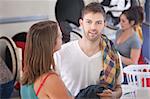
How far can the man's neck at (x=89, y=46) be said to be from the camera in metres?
1.02

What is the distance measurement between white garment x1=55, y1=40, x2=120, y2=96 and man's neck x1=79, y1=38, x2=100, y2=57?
0.5 inches

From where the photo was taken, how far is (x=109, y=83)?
102 cm

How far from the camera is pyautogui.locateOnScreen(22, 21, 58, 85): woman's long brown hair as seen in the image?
854 mm

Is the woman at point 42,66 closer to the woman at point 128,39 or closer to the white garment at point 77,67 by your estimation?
the white garment at point 77,67

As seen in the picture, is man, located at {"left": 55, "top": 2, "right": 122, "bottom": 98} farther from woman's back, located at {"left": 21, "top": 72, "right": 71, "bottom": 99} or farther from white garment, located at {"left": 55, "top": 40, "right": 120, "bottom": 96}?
woman's back, located at {"left": 21, "top": 72, "right": 71, "bottom": 99}

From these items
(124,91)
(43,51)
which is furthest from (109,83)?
(43,51)

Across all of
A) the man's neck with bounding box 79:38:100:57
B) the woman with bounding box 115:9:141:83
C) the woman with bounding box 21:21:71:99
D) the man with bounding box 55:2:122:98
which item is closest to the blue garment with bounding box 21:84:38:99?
the woman with bounding box 21:21:71:99

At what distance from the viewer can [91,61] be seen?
1023mm

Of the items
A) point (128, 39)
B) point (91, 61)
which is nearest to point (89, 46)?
point (91, 61)

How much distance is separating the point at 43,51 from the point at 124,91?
1.28 feet

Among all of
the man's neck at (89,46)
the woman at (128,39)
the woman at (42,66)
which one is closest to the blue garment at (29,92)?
the woman at (42,66)

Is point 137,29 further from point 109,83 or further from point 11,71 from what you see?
point 11,71

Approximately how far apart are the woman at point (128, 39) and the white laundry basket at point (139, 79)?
23 millimetres

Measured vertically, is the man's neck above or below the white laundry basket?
above
